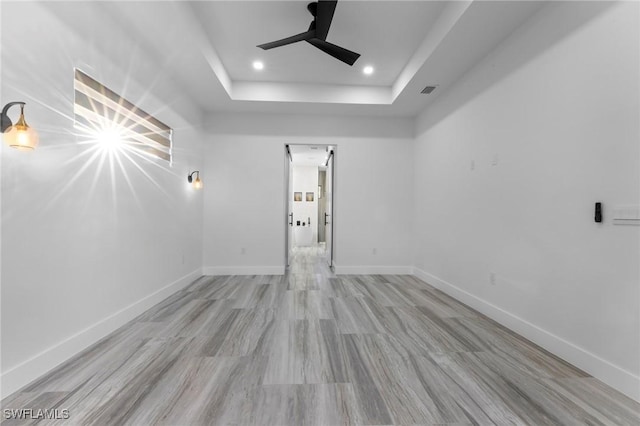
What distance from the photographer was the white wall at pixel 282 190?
15.5ft

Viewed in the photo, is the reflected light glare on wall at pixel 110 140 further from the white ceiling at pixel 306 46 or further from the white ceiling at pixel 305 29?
the white ceiling at pixel 305 29

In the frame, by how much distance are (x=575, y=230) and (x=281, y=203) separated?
3.86 m

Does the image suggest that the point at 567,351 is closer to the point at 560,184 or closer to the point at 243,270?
the point at 560,184

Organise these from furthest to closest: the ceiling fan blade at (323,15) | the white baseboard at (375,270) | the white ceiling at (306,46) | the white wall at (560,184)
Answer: the white baseboard at (375,270), the white ceiling at (306,46), the ceiling fan blade at (323,15), the white wall at (560,184)

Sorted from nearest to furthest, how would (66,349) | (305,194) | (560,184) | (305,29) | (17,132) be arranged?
1. (17,132)
2. (66,349)
3. (560,184)
4. (305,29)
5. (305,194)

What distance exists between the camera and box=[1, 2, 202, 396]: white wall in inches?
62.2

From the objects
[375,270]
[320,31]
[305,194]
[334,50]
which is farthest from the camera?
[305,194]

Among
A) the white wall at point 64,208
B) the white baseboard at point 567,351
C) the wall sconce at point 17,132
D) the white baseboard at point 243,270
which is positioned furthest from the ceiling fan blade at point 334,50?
the white baseboard at point 243,270

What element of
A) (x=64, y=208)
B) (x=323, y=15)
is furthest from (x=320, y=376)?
(x=323, y=15)

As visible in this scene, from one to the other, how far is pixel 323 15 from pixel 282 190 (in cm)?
287

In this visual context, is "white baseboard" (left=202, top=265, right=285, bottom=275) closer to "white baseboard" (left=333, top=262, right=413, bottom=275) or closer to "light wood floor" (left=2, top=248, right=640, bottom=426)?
"white baseboard" (left=333, top=262, right=413, bottom=275)

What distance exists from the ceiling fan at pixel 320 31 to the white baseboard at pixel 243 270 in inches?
134

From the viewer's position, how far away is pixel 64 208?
191cm

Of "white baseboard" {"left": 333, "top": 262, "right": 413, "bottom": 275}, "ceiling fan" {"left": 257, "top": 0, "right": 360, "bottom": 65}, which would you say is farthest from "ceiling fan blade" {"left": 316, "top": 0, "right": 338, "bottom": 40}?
"white baseboard" {"left": 333, "top": 262, "right": 413, "bottom": 275}
